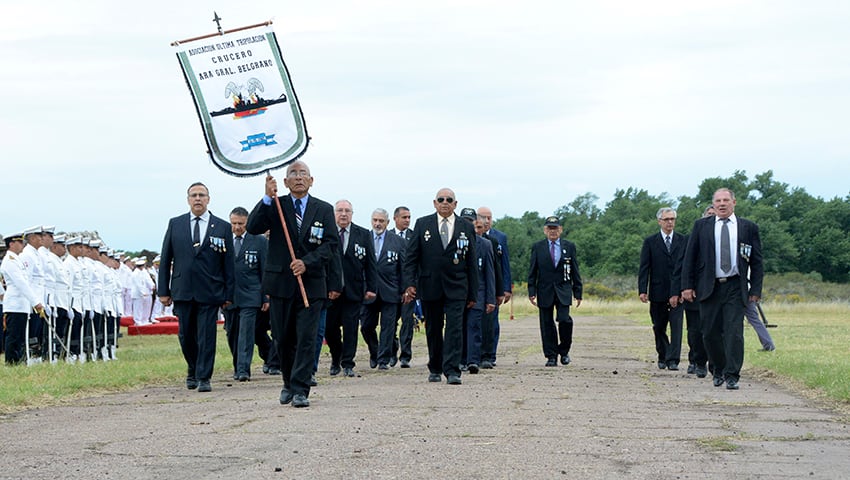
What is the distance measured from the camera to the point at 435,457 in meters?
7.90

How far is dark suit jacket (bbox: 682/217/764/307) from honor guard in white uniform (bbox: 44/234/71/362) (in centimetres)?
984

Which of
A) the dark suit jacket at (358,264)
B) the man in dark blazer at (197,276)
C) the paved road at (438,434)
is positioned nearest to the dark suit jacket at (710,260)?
the paved road at (438,434)

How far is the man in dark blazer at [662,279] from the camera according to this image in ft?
57.9

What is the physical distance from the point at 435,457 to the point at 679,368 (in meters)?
10.6

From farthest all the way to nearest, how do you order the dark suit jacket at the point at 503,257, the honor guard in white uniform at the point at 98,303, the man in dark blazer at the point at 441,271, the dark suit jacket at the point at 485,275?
the honor guard in white uniform at the point at 98,303
the dark suit jacket at the point at 503,257
the dark suit jacket at the point at 485,275
the man in dark blazer at the point at 441,271

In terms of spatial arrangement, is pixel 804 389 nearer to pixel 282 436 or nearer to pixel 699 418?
pixel 699 418

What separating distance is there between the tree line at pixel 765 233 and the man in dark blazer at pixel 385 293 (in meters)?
62.2

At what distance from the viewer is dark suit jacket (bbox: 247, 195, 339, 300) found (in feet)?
37.6

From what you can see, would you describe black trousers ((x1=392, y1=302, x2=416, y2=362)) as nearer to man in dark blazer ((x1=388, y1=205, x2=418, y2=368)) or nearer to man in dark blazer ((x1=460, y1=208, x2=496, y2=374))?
man in dark blazer ((x1=388, y1=205, x2=418, y2=368))

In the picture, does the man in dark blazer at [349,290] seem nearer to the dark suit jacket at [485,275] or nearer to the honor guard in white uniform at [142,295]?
the dark suit jacket at [485,275]

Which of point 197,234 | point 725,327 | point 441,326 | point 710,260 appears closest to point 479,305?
point 441,326

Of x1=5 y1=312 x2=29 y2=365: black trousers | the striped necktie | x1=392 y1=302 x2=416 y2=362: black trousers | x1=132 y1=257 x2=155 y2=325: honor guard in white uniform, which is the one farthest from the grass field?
x1=132 y1=257 x2=155 y2=325: honor guard in white uniform

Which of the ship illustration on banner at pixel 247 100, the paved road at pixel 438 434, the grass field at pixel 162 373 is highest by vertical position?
the ship illustration on banner at pixel 247 100

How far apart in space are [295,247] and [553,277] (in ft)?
24.3
